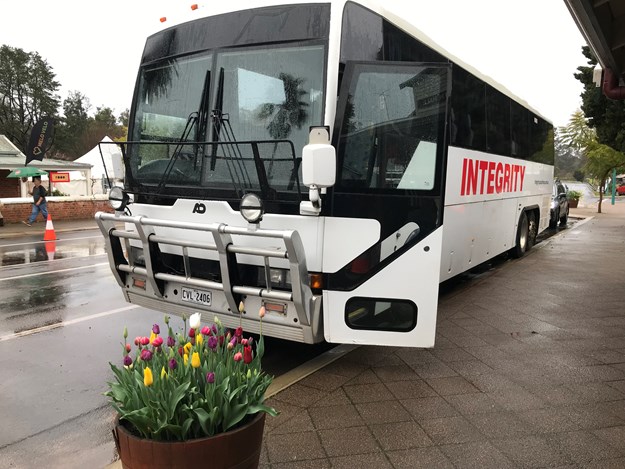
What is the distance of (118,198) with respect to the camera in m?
5.07

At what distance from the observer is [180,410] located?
2396 mm

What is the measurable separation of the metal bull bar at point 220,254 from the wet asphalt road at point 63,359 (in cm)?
102

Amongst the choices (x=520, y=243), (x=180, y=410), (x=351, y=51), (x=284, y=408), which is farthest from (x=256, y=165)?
(x=520, y=243)

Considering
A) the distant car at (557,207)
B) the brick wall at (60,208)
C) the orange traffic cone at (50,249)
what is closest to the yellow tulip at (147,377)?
the orange traffic cone at (50,249)

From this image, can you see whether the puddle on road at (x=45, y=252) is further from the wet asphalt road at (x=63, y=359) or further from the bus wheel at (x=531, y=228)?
the bus wheel at (x=531, y=228)

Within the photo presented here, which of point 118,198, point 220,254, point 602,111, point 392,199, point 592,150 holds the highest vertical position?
point 602,111

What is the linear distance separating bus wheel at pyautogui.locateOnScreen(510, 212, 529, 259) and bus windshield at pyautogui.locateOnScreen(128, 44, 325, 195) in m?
7.81

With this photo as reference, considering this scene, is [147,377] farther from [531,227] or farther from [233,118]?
[531,227]

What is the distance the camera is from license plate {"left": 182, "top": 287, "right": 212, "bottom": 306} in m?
4.70

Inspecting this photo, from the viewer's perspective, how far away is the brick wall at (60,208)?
19734 mm

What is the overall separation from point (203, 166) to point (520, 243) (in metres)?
8.84

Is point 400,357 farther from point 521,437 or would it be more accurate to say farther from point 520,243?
point 520,243

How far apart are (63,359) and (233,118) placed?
9.99ft

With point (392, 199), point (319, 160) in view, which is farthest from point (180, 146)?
point (392, 199)
